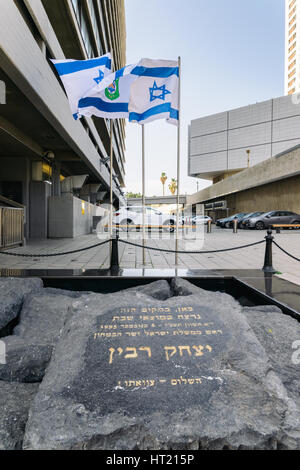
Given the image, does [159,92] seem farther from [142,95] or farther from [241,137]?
[241,137]

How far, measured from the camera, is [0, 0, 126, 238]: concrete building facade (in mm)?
6973

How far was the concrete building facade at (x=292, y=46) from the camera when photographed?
9388 centimetres

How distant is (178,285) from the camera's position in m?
4.38

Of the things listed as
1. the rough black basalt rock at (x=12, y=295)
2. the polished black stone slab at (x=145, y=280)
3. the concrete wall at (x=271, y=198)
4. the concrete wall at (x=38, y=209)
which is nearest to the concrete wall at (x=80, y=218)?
the concrete wall at (x=38, y=209)

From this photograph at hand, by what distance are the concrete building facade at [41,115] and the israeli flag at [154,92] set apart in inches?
113

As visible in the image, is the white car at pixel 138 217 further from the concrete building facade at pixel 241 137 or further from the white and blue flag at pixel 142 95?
the concrete building facade at pixel 241 137

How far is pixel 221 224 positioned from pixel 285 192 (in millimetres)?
7953

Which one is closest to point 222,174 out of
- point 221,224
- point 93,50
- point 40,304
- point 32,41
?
point 221,224

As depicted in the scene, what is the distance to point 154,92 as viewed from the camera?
675cm

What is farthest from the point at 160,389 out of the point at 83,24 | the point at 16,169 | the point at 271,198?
the point at 271,198

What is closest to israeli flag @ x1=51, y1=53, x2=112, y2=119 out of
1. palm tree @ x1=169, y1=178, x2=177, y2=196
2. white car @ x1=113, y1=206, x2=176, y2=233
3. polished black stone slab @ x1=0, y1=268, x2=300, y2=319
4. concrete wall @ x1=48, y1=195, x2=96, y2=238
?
polished black stone slab @ x1=0, y1=268, x2=300, y2=319

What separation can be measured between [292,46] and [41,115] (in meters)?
123
